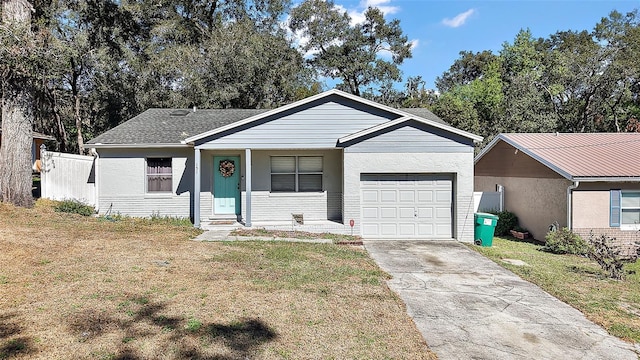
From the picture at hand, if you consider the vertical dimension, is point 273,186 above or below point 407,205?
above

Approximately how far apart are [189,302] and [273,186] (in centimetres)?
818

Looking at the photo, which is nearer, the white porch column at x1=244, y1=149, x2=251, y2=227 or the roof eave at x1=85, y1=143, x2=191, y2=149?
the white porch column at x1=244, y1=149, x2=251, y2=227

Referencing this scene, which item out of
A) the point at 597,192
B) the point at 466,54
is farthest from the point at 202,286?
the point at 466,54

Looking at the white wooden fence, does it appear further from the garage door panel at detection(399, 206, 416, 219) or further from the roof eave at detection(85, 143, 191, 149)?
the garage door panel at detection(399, 206, 416, 219)

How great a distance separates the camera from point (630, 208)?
12.3 meters

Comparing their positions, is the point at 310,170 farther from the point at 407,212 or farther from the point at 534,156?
the point at 534,156

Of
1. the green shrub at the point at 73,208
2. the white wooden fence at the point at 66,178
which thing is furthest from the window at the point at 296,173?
the white wooden fence at the point at 66,178

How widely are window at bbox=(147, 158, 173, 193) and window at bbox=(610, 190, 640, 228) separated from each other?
1519cm

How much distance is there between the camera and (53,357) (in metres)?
3.99

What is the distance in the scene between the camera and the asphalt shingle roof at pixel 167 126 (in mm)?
13734

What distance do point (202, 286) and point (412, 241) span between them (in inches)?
293

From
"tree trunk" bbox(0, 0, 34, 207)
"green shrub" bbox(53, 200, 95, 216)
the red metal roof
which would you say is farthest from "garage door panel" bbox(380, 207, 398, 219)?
"tree trunk" bbox(0, 0, 34, 207)

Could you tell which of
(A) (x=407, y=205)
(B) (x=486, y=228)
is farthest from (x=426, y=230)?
(B) (x=486, y=228)

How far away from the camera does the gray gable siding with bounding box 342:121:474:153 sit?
12172 mm
